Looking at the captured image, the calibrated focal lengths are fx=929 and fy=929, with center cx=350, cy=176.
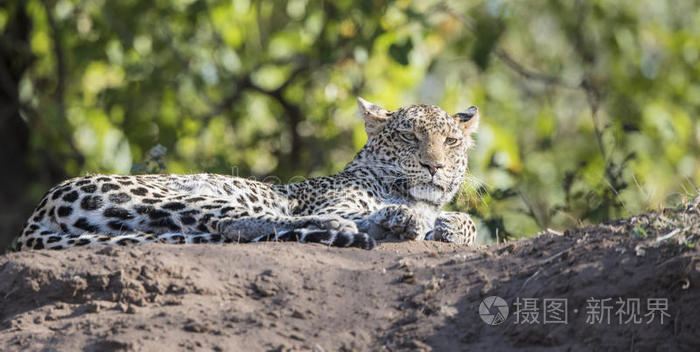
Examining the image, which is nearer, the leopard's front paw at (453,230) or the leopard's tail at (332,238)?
the leopard's tail at (332,238)

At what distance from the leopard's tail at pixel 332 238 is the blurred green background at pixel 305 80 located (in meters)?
6.64

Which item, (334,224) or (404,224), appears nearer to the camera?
(334,224)

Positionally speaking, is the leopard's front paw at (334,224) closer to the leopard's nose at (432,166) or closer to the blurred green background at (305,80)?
the leopard's nose at (432,166)

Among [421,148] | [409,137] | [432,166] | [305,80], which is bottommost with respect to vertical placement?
[432,166]

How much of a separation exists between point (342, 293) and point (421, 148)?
139 inches

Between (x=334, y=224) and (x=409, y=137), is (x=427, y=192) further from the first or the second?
(x=334, y=224)

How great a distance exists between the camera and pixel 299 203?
839 centimetres

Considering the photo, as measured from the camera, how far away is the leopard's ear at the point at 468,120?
9.33 meters

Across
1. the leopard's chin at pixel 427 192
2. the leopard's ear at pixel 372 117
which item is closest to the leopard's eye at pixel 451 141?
the leopard's chin at pixel 427 192

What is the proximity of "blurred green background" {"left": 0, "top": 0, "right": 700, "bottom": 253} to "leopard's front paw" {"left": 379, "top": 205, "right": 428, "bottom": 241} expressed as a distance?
19.5ft

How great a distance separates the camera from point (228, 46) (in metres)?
14.4

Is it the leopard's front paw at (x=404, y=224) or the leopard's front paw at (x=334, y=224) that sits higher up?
the leopard's front paw at (x=404, y=224)

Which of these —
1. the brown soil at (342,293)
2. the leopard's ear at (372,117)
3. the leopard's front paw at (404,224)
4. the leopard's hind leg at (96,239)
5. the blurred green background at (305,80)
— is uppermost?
the blurred green background at (305,80)

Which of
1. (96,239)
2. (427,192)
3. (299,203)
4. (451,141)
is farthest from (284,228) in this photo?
(451,141)
